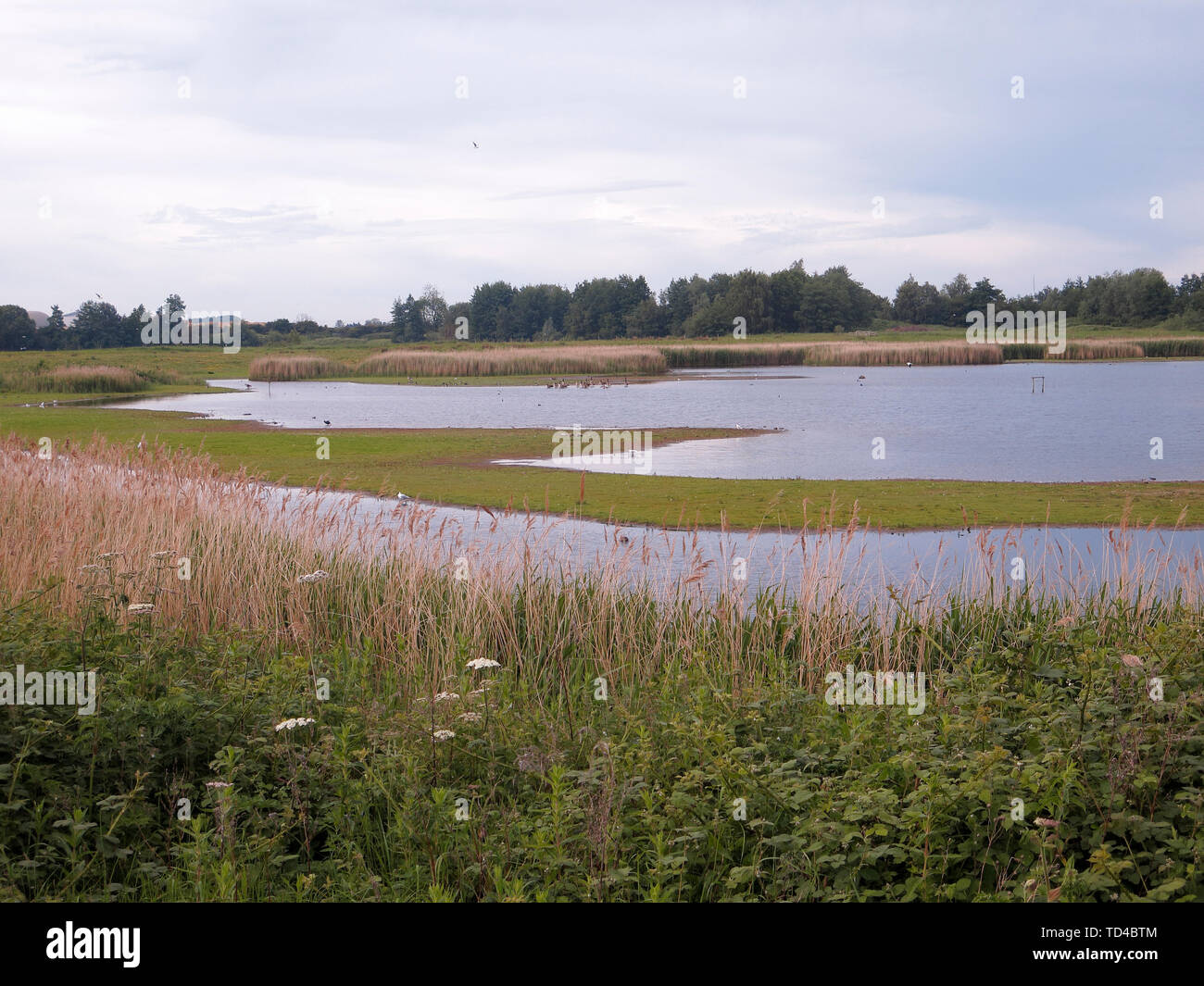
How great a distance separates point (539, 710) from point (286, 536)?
555cm

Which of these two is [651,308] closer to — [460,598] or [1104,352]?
[1104,352]

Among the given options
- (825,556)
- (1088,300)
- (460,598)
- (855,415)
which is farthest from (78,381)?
(1088,300)

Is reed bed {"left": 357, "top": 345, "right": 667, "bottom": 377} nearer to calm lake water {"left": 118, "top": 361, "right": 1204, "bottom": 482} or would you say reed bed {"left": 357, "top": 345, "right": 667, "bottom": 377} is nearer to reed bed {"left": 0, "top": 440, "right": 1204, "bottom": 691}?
calm lake water {"left": 118, "top": 361, "right": 1204, "bottom": 482}

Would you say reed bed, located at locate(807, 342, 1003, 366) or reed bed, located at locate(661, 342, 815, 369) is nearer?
reed bed, located at locate(807, 342, 1003, 366)

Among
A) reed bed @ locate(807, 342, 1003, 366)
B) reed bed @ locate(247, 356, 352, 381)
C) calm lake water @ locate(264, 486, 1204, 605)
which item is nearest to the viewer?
calm lake water @ locate(264, 486, 1204, 605)

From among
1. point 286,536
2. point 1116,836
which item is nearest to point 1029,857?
point 1116,836

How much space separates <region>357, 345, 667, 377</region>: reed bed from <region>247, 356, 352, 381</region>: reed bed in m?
2.35

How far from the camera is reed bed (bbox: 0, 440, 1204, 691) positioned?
25.3 ft

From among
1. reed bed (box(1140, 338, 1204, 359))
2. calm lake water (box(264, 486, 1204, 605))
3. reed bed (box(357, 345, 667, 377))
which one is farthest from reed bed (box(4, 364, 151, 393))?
reed bed (box(1140, 338, 1204, 359))

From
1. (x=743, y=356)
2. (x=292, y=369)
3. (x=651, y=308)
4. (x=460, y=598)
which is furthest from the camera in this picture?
(x=651, y=308)

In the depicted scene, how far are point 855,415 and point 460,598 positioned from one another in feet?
109

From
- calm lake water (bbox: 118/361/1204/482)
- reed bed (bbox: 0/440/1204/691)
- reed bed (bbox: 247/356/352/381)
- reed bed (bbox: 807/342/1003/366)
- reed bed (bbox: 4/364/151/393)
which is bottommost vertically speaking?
reed bed (bbox: 0/440/1204/691)

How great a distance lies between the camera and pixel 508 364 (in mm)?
76125
